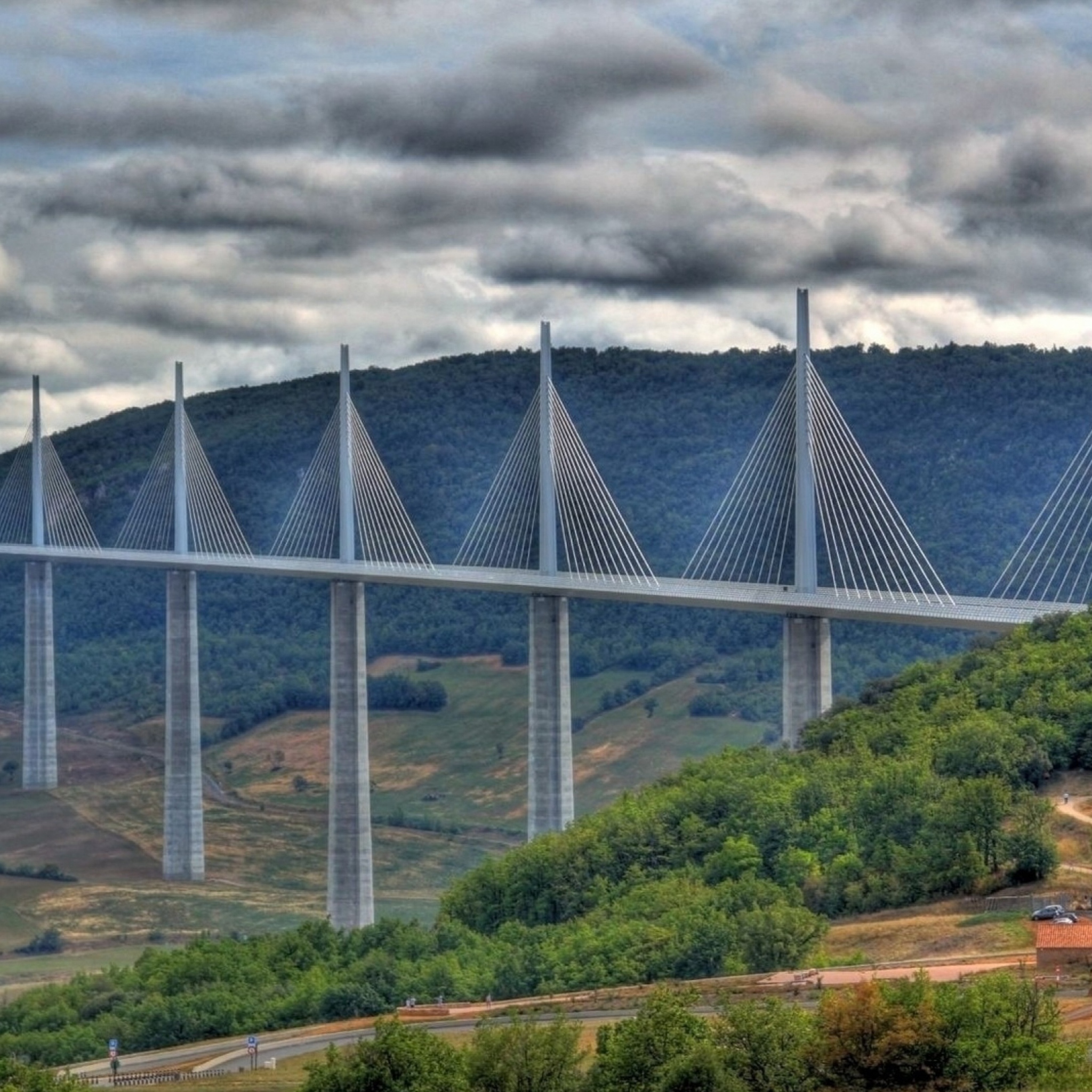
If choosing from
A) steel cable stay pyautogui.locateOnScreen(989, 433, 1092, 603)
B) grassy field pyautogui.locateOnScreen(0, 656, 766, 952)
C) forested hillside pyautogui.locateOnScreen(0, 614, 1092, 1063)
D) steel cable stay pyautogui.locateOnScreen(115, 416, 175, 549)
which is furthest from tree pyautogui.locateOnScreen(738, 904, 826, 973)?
steel cable stay pyautogui.locateOnScreen(115, 416, 175, 549)

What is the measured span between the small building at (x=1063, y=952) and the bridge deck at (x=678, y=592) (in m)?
14.7

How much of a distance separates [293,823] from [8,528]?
79.5 feet

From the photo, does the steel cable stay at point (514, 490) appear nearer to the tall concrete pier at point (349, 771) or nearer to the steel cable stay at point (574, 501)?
the steel cable stay at point (574, 501)

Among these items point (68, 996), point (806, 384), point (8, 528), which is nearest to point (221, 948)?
point (68, 996)

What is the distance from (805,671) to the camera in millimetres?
53156

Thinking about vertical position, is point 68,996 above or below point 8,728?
below

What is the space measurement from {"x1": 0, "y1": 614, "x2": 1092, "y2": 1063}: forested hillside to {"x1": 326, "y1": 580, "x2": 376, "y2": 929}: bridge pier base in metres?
13.8

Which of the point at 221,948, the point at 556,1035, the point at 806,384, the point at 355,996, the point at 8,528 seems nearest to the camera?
the point at 556,1035

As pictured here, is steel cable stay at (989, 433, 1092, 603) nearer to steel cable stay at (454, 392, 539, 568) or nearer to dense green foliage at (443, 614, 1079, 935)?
dense green foliage at (443, 614, 1079, 935)

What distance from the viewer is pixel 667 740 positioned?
84188mm

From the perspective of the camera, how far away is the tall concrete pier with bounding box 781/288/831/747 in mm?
52094

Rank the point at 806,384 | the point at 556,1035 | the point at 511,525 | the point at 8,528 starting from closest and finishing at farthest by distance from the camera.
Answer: the point at 556,1035 → the point at 806,384 → the point at 511,525 → the point at 8,528

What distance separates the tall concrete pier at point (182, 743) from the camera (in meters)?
75.8

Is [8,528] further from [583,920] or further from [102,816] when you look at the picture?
[583,920]
